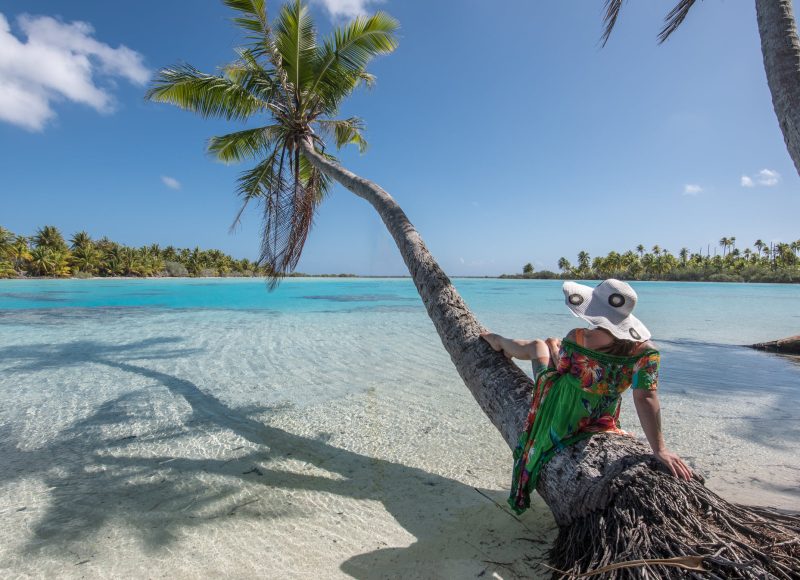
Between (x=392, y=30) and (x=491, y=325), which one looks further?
(x=491, y=325)

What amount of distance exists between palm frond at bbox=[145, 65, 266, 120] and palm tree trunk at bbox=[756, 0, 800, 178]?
659cm

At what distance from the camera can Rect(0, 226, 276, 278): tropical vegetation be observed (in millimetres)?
44844

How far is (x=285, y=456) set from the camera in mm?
3703

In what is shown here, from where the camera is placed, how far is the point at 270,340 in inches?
388

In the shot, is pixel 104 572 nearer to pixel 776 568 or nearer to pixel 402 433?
pixel 402 433

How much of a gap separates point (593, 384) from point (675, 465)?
47 centimetres

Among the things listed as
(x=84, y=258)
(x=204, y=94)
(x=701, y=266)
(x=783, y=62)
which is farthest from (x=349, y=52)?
(x=701, y=266)

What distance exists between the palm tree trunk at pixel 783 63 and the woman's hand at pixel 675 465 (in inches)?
94.8

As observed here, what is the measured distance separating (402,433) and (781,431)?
431cm

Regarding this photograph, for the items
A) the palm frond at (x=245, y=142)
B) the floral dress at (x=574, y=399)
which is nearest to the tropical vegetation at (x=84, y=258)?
the palm frond at (x=245, y=142)

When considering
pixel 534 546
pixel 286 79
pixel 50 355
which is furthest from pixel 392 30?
pixel 50 355

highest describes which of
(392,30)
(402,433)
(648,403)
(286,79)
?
(392,30)

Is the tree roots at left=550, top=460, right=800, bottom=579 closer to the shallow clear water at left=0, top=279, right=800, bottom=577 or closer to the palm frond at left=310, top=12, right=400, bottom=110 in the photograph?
the shallow clear water at left=0, top=279, right=800, bottom=577

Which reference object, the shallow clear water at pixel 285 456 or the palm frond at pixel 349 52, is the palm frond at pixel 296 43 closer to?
the palm frond at pixel 349 52
